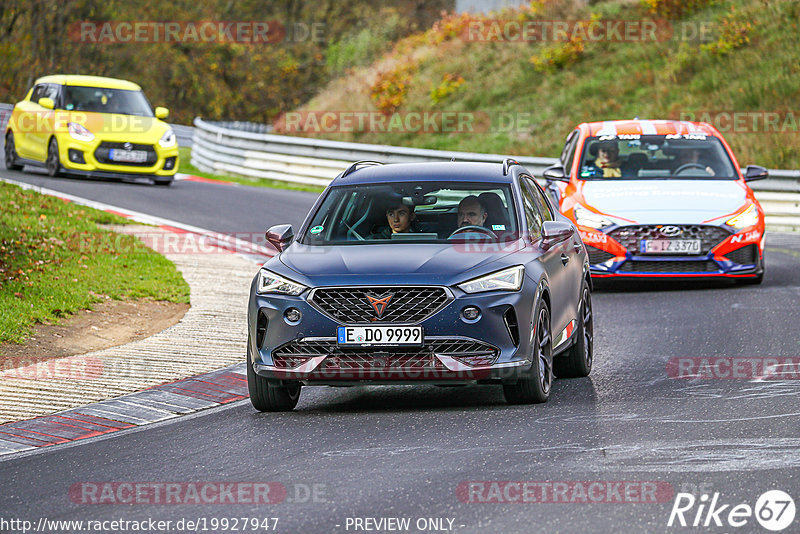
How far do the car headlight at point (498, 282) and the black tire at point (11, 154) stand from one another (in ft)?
64.8

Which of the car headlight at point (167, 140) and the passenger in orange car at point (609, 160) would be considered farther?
the car headlight at point (167, 140)

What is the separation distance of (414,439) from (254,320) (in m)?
1.50

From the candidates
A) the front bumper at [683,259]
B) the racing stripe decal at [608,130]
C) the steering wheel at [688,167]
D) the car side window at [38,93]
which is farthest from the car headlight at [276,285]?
the car side window at [38,93]

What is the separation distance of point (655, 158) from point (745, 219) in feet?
5.77

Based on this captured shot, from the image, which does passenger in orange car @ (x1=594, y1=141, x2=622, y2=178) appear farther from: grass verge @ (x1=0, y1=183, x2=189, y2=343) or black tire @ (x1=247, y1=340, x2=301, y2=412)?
black tire @ (x1=247, y1=340, x2=301, y2=412)

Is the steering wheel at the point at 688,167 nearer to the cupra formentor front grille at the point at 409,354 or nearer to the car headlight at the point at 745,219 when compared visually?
the car headlight at the point at 745,219


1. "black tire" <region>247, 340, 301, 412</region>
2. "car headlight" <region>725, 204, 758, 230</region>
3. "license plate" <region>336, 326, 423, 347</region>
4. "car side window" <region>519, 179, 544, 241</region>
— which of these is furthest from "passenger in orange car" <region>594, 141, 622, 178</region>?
"license plate" <region>336, 326, 423, 347</region>

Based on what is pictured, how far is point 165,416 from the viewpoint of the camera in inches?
355

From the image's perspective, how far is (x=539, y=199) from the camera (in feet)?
34.4

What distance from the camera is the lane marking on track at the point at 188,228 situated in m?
17.8

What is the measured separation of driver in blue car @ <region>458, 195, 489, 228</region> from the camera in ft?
31.0

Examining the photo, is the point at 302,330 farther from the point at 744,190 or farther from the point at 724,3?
the point at 724,3

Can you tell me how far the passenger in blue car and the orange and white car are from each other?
5589 mm

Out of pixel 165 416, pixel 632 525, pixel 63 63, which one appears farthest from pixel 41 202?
pixel 63 63
